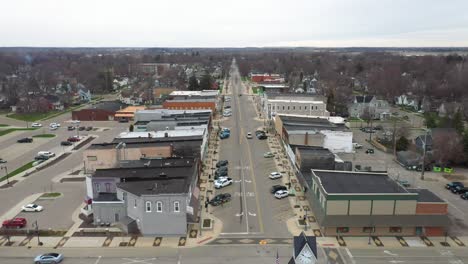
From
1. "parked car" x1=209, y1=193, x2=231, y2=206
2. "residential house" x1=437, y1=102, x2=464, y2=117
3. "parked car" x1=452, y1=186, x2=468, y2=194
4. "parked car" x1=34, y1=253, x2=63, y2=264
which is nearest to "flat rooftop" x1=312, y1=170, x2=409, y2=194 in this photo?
"parked car" x1=209, y1=193, x2=231, y2=206

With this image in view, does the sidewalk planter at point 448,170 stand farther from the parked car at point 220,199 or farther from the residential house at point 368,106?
the residential house at point 368,106

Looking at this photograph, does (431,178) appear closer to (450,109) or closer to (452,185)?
(452,185)

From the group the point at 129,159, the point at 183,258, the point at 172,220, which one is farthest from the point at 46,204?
the point at 183,258

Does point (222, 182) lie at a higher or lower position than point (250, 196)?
higher

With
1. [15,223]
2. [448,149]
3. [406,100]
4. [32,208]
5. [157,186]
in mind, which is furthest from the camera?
[406,100]

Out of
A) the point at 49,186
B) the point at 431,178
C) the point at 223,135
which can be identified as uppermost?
the point at 223,135

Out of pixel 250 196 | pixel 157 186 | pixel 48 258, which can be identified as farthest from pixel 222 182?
pixel 48 258
